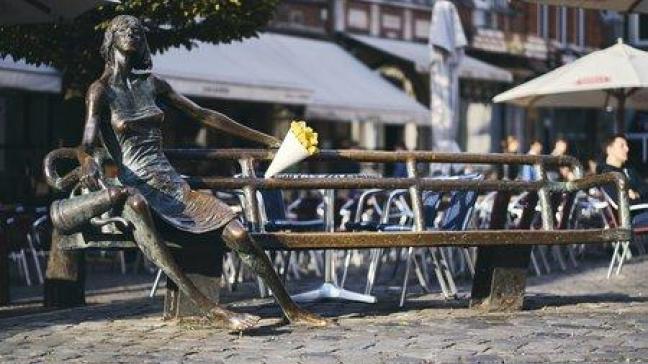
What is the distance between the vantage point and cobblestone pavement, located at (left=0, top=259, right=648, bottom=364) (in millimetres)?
7512

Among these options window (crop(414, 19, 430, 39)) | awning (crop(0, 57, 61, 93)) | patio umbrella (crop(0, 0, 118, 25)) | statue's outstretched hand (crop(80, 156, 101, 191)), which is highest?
window (crop(414, 19, 430, 39))

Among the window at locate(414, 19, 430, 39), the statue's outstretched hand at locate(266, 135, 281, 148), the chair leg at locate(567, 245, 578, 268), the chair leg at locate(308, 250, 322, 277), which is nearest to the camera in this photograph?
the statue's outstretched hand at locate(266, 135, 281, 148)

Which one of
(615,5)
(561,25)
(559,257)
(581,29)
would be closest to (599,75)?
(615,5)

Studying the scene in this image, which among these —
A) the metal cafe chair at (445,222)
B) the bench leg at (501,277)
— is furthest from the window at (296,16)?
the bench leg at (501,277)

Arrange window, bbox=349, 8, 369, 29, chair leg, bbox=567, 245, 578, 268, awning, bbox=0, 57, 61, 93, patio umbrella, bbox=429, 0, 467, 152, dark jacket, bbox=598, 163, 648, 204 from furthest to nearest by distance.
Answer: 1. window, bbox=349, 8, 369, 29
2. patio umbrella, bbox=429, 0, 467, 152
3. awning, bbox=0, 57, 61, 93
4. chair leg, bbox=567, 245, 578, 268
5. dark jacket, bbox=598, 163, 648, 204

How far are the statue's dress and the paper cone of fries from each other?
505mm

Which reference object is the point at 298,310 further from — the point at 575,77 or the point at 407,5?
the point at 407,5

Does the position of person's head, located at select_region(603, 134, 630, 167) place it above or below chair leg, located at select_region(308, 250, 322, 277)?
above

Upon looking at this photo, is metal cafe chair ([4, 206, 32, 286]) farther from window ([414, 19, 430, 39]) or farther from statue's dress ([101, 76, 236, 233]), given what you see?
window ([414, 19, 430, 39])

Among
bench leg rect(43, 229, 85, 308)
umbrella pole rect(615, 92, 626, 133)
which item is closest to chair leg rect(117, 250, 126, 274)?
bench leg rect(43, 229, 85, 308)

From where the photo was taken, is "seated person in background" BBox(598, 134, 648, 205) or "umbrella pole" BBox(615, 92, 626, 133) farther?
"umbrella pole" BBox(615, 92, 626, 133)

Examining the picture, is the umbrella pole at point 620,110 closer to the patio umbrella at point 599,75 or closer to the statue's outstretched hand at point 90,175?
the patio umbrella at point 599,75

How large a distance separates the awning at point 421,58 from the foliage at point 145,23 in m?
13.7

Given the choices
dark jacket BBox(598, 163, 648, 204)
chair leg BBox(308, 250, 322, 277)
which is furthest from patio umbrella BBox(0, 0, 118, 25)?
dark jacket BBox(598, 163, 648, 204)
